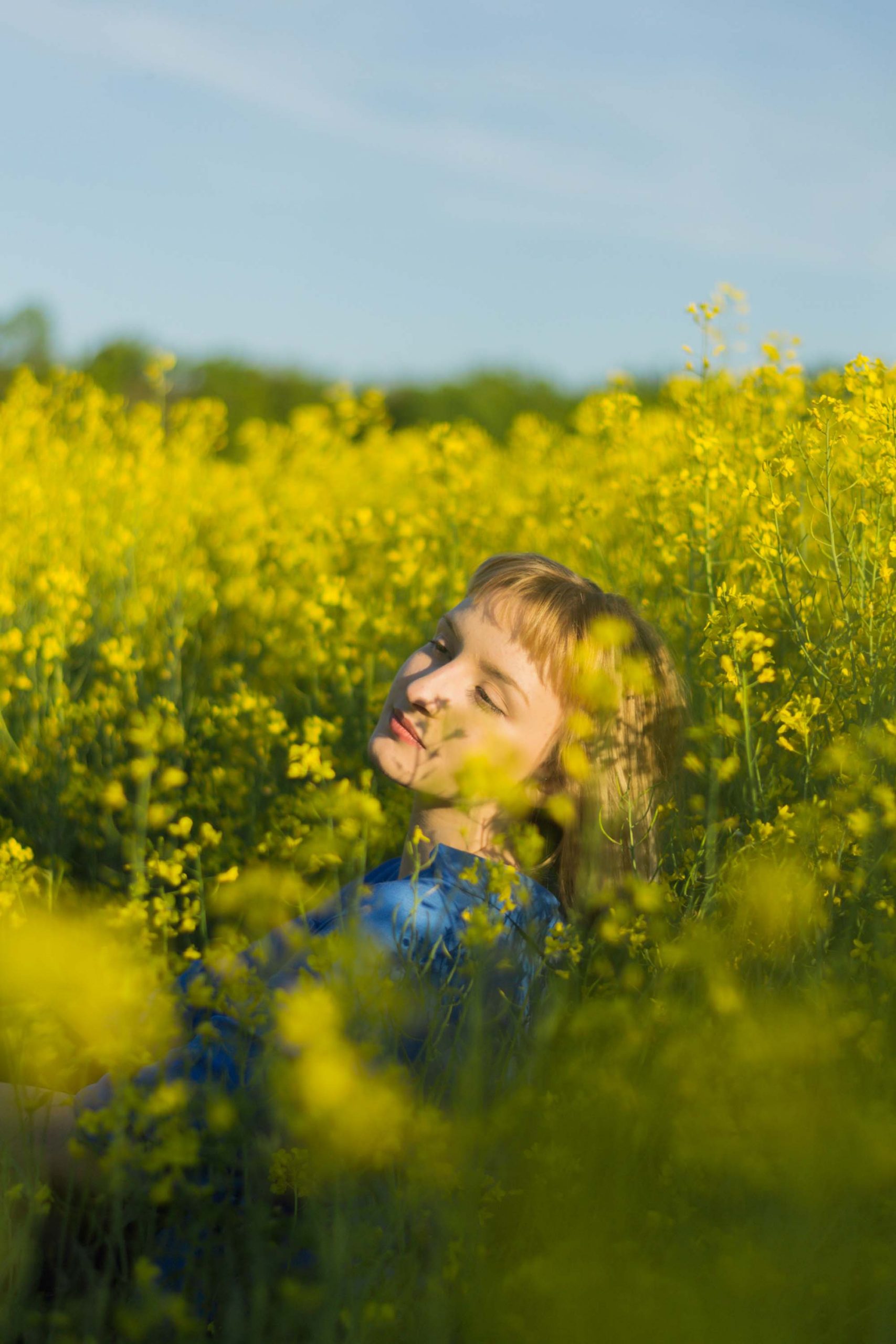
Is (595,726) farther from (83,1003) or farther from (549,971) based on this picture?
(83,1003)

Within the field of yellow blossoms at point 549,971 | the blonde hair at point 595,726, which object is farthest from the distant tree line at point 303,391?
the blonde hair at point 595,726

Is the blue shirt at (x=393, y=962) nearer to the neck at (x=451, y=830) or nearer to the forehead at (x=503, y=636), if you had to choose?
the neck at (x=451, y=830)

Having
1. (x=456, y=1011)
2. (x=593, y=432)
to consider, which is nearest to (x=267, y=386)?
(x=593, y=432)

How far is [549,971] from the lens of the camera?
5.47 ft

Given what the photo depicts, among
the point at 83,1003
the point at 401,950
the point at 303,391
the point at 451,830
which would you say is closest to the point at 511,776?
the point at 401,950

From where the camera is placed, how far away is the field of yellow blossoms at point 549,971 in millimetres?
1152

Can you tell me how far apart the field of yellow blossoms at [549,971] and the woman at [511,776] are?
8cm

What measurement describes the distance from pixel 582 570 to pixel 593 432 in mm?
920

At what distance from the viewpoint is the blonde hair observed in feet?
6.29

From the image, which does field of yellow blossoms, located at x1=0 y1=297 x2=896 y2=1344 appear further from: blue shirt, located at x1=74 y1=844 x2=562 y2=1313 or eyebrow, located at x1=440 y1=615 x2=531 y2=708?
eyebrow, located at x1=440 y1=615 x2=531 y2=708

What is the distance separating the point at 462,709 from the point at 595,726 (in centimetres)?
23

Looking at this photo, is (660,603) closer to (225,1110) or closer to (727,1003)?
(727,1003)

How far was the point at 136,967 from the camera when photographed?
143 cm

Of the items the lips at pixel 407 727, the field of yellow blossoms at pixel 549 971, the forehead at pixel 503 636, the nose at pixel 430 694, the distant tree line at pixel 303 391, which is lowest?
the field of yellow blossoms at pixel 549 971
